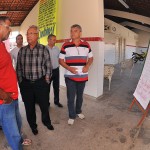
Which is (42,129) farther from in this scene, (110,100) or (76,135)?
(110,100)

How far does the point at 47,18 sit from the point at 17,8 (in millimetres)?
3938

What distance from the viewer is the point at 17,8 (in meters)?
8.80

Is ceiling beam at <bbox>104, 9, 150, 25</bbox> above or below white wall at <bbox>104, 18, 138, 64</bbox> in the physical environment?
above

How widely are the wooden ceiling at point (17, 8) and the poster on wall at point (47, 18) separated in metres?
2.34

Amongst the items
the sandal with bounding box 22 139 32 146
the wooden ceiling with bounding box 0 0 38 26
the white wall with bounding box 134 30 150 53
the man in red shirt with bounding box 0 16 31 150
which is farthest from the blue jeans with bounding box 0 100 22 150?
the white wall with bounding box 134 30 150 53

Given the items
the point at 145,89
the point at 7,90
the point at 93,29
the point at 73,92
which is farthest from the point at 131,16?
the point at 7,90

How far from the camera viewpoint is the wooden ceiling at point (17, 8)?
7.97 m

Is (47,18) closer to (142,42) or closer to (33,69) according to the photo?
(33,69)

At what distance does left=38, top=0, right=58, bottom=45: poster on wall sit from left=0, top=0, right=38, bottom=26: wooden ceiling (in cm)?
234

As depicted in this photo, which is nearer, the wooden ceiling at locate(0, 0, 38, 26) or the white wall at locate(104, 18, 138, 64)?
the wooden ceiling at locate(0, 0, 38, 26)

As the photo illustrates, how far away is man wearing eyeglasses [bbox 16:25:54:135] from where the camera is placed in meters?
2.58

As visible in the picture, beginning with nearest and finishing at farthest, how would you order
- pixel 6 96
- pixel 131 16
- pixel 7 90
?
pixel 6 96 → pixel 7 90 → pixel 131 16

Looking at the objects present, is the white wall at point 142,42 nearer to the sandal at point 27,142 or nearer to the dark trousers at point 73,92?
the dark trousers at point 73,92

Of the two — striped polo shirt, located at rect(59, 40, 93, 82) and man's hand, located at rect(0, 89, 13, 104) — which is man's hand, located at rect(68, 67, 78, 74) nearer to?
striped polo shirt, located at rect(59, 40, 93, 82)
